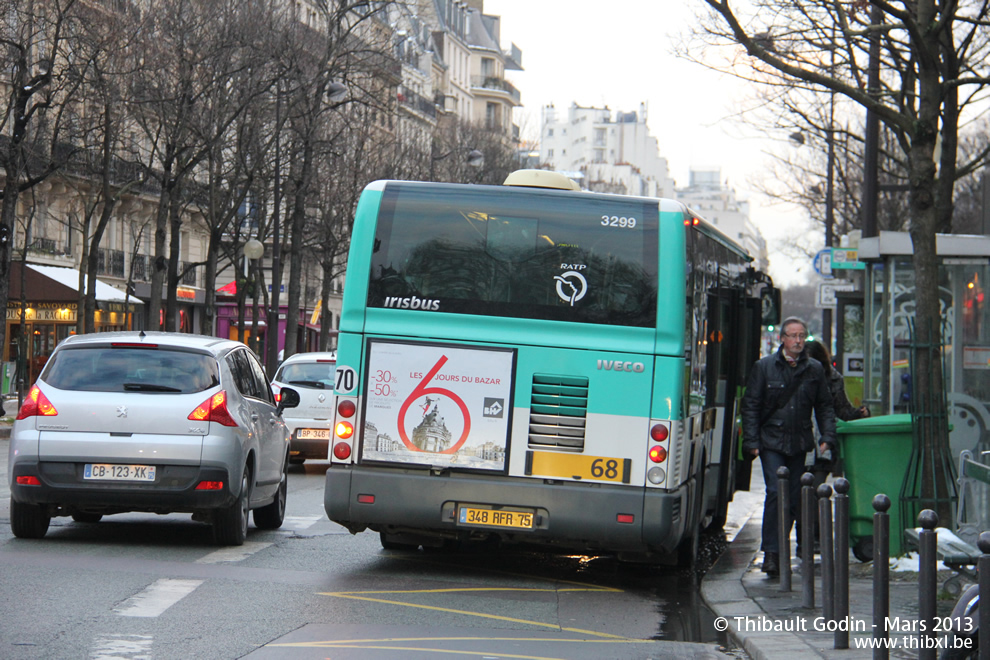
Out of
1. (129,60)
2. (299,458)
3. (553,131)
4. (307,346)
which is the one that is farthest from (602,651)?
(553,131)

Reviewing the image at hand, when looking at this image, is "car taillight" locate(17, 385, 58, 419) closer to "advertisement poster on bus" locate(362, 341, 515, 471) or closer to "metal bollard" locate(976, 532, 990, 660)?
"advertisement poster on bus" locate(362, 341, 515, 471)

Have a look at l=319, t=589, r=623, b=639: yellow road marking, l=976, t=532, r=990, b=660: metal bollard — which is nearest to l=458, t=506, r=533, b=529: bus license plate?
l=319, t=589, r=623, b=639: yellow road marking

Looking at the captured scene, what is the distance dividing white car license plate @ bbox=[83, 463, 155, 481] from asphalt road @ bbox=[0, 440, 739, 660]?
56 centimetres

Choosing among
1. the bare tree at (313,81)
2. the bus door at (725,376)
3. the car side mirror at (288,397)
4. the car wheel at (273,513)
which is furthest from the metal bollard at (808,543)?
the bare tree at (313,81)

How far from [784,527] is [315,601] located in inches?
131

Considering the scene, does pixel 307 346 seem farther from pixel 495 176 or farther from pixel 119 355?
pixel 119 355

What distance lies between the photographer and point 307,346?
7362 cm

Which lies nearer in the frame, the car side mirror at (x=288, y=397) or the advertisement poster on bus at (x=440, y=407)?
the advertisement poster on bus at (x=440, y=407)

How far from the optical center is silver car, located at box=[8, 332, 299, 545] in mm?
11016

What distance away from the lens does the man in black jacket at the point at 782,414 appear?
11156mm

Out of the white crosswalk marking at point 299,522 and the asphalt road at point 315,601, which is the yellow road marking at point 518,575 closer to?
the asphalt road at point 315,601

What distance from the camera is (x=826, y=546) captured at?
8.40m

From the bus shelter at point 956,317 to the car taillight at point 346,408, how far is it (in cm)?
611

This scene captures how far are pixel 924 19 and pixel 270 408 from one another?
6.48 m
